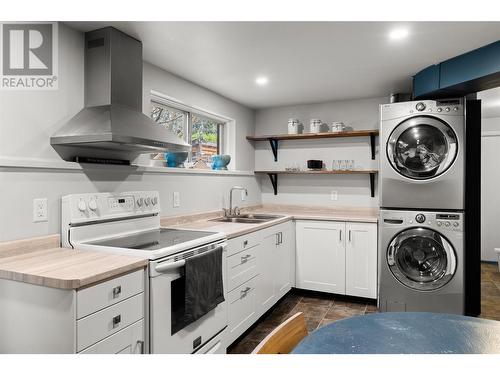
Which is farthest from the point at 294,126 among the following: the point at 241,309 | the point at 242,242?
the point at 241,309

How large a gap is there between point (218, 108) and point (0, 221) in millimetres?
2467

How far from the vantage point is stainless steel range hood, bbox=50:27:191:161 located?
189 centimetres

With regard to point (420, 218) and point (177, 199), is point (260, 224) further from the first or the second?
point (420, 218)

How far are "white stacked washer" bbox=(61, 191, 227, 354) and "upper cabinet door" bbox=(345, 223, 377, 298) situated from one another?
164cm

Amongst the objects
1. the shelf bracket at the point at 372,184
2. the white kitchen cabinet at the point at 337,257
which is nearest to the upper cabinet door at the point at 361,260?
the white kitchen cabinet at the point at 337,257

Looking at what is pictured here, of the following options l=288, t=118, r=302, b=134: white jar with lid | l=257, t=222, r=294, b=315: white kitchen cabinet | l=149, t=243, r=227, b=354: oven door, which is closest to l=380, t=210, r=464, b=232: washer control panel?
l=257, t=222, r=294, b=315: white kitchen cabinet

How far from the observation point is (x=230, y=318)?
2.49 metres

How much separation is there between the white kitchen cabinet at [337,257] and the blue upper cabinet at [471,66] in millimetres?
1481

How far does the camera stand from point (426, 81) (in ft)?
9.68

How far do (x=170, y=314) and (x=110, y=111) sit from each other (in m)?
1.23

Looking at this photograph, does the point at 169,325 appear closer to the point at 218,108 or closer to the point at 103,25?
the point at 103,25

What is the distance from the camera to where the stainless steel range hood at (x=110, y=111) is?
1892 millimetres

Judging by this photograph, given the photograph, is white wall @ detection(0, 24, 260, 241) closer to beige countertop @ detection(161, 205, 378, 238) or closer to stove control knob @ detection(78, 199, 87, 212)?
stove control knob @ detection(78, 199, 87, 212)
